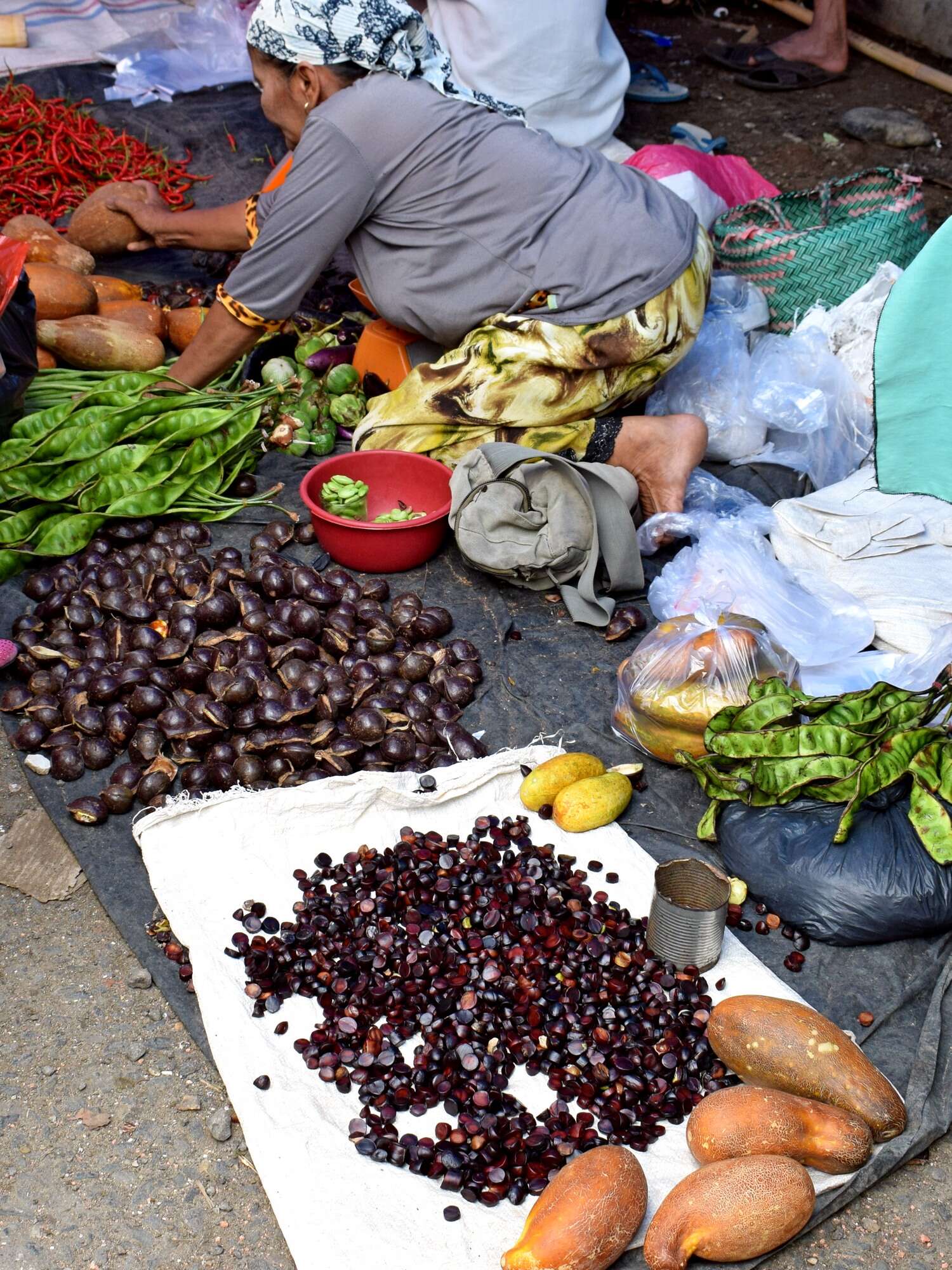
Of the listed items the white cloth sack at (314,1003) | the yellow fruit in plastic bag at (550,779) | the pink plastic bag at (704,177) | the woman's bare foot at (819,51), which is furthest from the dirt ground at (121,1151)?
the woman's bare foot at (819,51)

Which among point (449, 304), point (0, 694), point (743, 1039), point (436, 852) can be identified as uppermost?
point (449, 304)

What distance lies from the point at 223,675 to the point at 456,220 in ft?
5.56

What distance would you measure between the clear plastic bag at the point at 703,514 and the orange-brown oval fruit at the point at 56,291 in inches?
89.6

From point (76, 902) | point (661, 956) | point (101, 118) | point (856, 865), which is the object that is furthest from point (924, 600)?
point (101, 118)

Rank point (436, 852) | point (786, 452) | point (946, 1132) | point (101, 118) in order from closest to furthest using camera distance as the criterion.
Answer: point (946, 1132) < point (436, 852) < point (786, 452) < point (101, 118)

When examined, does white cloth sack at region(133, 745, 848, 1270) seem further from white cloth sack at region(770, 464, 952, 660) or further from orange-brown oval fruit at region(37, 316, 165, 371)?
orange-brown oval fruit at region(37, 316, 165, 371)

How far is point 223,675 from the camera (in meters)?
2.99

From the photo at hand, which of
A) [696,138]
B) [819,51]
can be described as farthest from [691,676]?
[819,51]

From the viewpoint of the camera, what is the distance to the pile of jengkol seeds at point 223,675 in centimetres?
285

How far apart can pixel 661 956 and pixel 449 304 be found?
7.54 feet

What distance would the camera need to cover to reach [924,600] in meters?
3.13

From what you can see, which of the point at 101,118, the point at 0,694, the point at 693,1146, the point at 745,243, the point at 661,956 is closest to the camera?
the point at 693,1146

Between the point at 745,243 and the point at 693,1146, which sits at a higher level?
the point at 745,243

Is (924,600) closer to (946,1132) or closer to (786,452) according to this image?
(786,452)
